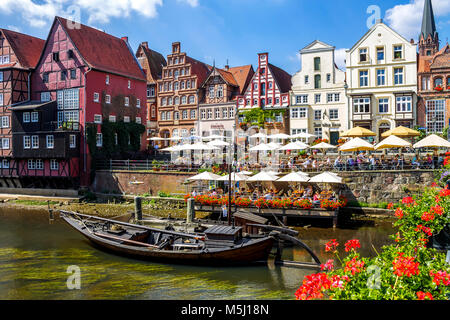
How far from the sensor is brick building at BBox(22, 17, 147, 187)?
120 feet

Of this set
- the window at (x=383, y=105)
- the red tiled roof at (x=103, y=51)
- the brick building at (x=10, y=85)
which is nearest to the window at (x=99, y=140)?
the red tiled roof at (x=103, y=51)

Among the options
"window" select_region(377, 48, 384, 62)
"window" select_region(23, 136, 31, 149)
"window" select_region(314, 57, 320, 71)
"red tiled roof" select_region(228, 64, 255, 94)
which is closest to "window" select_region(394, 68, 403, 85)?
"window" select_region(377, 48, 384, 62)

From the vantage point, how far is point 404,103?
1449 inches

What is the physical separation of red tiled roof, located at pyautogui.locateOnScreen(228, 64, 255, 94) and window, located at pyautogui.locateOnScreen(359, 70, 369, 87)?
49.3 ft

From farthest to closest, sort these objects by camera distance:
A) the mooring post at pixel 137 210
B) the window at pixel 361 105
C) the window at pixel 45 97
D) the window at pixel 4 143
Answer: the window at pixel 45 97, the window at pixel 4 143, the window at pixel 361 105, the mooring post at pixel 137 210

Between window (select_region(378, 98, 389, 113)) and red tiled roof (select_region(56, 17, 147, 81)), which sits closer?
window (select_region(378, 98, 389, 113))

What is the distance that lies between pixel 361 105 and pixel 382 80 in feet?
10.5

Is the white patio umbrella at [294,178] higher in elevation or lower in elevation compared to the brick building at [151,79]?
lower

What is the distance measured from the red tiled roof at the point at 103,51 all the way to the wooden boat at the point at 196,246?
25.6 metres

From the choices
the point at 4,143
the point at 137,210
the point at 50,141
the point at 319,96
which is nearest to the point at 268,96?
the point at 319,96

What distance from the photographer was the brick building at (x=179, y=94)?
48.8 metres

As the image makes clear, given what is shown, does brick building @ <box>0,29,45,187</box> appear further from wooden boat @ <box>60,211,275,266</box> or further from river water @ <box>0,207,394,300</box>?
wooden boat @ <box>60,211,275,266</box>

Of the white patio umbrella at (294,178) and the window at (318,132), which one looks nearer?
the white patio umbrella at (294,178)

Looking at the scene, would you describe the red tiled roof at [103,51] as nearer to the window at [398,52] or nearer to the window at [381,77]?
the window at [381,77]
